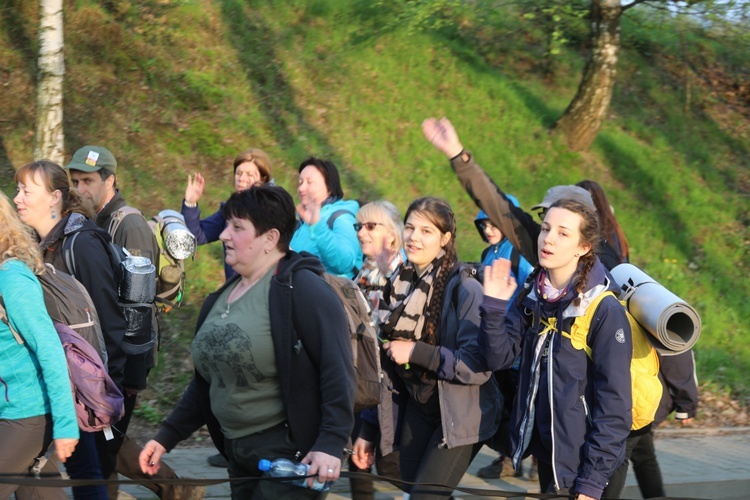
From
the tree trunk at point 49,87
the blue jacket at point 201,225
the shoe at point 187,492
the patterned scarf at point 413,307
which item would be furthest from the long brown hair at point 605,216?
the tree trunk at point 49,87

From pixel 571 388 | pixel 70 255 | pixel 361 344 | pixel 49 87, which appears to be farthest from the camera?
pixel 49 87

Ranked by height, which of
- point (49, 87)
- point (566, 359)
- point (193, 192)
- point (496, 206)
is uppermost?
point (49, 87)

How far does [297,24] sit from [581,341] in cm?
1150

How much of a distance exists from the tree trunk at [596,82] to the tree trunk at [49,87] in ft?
26.7

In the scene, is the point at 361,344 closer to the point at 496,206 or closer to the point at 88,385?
the point at 496,206

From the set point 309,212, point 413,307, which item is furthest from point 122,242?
point 413,307

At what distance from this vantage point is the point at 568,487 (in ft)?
13.0

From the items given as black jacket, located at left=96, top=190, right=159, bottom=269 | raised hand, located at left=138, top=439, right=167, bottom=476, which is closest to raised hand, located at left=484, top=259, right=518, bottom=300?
raised hand, located at left=138, top=439, right=167, bottom=476

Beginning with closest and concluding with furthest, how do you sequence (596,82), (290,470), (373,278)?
(290,470)
(373,278)
(596,82)

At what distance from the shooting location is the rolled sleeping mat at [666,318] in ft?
13.3

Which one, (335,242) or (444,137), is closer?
(444,137)

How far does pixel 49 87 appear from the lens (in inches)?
350

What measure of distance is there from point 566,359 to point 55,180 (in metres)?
2.77

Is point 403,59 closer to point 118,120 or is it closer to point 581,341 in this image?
point 118,120
